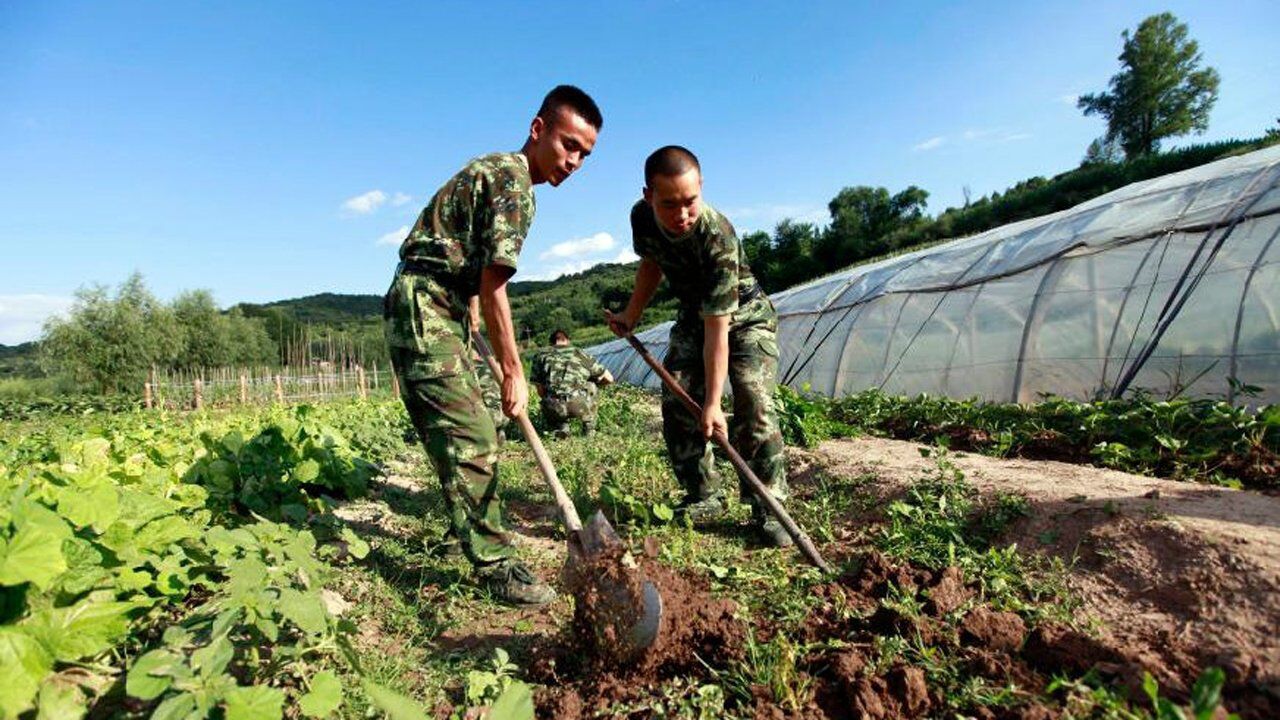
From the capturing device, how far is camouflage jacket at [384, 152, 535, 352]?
2451 millimetres

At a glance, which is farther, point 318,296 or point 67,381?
point 318,296

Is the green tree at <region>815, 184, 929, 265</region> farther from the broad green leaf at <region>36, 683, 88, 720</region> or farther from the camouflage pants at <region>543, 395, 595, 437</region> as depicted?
the broad green leaf at <region>36, 683, 88, 720</region>

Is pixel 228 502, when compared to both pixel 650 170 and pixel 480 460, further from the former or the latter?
pixel 650 170

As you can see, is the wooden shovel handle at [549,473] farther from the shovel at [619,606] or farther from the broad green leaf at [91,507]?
the broad green leaf at [91,507]

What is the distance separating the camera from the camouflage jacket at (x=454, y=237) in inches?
96.5

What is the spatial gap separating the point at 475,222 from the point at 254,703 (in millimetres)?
1839

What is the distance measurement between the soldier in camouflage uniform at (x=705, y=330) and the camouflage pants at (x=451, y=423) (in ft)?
3.41

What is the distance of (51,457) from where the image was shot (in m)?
3.89

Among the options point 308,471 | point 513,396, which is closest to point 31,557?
point 513,396

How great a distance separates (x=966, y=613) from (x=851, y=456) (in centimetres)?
244

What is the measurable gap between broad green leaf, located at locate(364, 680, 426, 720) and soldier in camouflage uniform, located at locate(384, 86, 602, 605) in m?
1.19

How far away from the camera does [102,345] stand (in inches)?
1479

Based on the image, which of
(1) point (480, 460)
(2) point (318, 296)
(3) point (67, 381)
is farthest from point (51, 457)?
(2) point (318, 296)

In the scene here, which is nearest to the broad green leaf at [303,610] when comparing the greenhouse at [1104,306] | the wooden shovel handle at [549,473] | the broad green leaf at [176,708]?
the broad green leaf at [176,708]
